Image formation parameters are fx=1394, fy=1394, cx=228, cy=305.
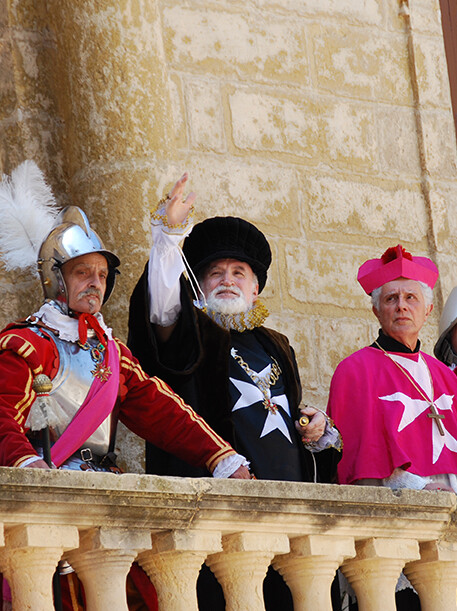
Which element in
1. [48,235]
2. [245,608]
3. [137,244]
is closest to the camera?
[245,608]

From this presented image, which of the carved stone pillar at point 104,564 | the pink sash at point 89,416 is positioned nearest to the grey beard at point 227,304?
the pink sash at point 89,416

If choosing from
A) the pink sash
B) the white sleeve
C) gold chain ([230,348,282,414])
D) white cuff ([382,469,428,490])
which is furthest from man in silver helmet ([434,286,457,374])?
the pink sash

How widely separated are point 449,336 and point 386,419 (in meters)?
0.85

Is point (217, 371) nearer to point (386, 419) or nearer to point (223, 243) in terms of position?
point (223, 243)

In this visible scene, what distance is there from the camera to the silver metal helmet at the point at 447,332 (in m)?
5.46

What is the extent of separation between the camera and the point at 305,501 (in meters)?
3.64

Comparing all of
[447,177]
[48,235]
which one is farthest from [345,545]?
[447,177]

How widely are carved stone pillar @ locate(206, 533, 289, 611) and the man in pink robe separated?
1.12 meters

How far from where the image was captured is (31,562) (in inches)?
128

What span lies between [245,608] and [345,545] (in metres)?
0.37

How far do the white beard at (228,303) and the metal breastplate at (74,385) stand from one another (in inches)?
27.7

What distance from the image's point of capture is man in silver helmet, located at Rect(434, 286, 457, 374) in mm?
5461

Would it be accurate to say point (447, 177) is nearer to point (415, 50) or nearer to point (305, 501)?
point (415, 50)

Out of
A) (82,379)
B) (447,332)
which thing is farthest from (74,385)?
(447,332)
